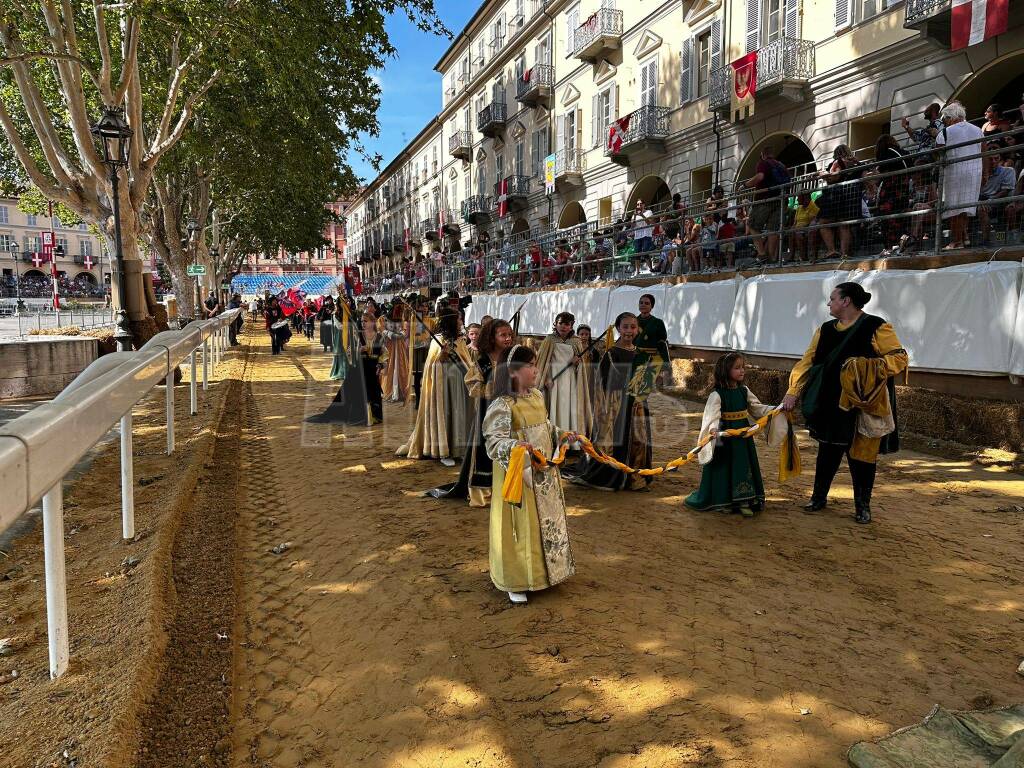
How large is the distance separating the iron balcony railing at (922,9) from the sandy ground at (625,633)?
10.6 metres

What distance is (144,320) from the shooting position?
1309 cm

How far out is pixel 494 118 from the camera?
34.4 m

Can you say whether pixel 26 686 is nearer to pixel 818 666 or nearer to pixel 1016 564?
pixel 818 666

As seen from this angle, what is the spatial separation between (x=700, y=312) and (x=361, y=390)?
241 inches

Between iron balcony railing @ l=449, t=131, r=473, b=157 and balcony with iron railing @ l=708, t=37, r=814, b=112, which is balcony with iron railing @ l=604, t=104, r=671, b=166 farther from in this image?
iron balcony railing @ l=449, t=131, r=473, b=157

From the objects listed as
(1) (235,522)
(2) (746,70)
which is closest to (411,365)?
(1) (235,522)

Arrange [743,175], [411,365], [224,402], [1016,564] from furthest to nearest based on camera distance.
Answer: [743,175] < [224,402] < [411,365] < [1016,564]

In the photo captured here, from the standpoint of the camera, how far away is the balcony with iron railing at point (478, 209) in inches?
1439

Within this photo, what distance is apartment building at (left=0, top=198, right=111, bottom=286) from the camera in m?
69.7

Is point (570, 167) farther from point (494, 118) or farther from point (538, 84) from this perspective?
point (494, 118)

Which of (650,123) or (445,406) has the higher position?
(650,123)

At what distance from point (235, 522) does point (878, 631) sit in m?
4.47

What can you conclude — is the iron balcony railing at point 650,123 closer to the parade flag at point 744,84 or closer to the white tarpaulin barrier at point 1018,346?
the parade flag at point 744,84

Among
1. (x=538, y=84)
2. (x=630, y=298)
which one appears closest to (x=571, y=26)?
(x=538, y=84)
